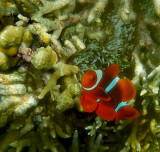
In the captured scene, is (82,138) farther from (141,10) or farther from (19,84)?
(141,10)

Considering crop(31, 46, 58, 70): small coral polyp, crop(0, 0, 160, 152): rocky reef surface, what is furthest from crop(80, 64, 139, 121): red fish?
crop(31, 46, 58, 70): small coral polyp

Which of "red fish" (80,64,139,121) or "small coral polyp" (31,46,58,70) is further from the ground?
"small coral polyp" (31,46,58,70)

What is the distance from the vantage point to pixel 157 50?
242 cm

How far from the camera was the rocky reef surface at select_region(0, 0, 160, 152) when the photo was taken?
2023 millimetres

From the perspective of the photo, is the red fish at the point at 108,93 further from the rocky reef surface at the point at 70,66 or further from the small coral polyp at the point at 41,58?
the small coral polyp at the point at 41,58

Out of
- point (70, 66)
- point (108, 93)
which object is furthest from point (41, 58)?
point (108, 93)

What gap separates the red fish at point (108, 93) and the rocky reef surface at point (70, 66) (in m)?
0.32

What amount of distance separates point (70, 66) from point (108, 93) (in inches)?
22.1

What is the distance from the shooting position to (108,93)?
6.15 feet

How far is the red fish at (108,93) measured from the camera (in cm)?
172

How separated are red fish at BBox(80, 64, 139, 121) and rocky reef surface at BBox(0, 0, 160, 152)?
1.05 feet

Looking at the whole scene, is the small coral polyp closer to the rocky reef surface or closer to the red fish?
the rocky reef surface

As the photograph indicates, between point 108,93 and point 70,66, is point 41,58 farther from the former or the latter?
point 108,93

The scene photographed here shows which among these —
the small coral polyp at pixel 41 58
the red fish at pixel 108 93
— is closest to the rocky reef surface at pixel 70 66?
the small coral polyp at pixel 41 58
